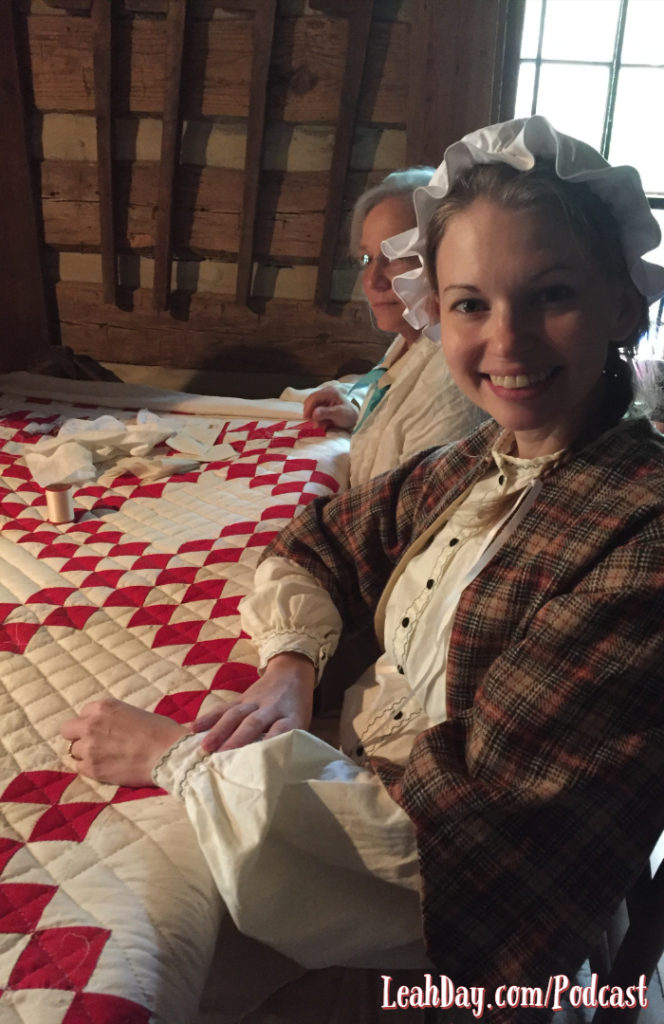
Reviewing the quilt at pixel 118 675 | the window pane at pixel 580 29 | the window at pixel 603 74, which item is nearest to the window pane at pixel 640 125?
the window at pixel 603 74

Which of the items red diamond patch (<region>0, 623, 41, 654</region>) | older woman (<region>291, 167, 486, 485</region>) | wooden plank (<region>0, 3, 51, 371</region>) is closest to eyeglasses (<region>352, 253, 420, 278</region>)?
older woman (<region>291, 167, 486, 485</region>)

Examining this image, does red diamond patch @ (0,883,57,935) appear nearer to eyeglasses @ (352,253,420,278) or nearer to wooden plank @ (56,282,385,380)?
eyeglasses @ (352,253,420,278)

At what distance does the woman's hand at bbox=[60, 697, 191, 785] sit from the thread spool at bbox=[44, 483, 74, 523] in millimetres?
748

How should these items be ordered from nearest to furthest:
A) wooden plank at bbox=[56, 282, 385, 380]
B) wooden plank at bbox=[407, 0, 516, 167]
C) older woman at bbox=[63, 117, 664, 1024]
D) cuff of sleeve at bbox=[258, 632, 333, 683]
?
older woman at bbox=[63, 117, 664, 1024]
cuff of sleeve at bbox=[258, 632, 333, 683]
wooden plank at bbox=[407, 0, 516, 167]
wooden plank at bbox=[56, 282, 385, 380]

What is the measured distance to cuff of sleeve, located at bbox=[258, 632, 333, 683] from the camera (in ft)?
3.32

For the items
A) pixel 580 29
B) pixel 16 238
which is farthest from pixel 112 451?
pixel 580 29

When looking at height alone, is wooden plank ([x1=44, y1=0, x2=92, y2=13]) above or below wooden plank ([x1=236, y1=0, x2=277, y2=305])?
above

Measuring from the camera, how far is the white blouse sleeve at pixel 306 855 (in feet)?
2.25

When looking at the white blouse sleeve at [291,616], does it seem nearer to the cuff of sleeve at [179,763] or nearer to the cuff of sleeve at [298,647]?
the cuff of sleeve at [298,647]

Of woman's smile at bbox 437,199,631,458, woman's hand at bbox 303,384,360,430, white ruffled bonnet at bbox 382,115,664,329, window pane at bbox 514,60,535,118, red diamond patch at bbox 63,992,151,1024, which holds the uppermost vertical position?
window pane at bbox 514,60,535,118

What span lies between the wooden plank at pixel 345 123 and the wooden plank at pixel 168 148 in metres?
0.52

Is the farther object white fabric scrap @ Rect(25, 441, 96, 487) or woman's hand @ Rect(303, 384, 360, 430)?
woman's hand @ Rect(303, 384, 360, 430)

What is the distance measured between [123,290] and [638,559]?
2.65m

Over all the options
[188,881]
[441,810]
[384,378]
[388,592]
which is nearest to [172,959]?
[188,881]
